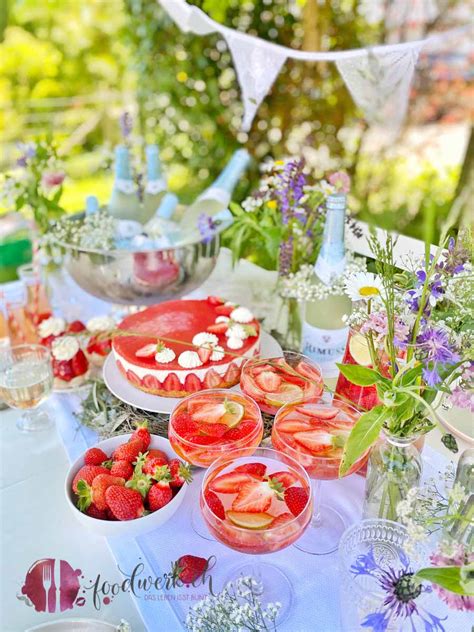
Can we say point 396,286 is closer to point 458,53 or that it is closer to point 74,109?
point 458,53

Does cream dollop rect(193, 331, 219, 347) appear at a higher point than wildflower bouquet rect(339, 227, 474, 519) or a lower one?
lower

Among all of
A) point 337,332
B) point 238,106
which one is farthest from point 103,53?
point 337,332

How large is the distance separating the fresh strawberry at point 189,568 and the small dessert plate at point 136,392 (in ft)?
0.93

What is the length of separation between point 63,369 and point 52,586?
1.65ft

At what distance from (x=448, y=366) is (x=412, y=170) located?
11.0 feet

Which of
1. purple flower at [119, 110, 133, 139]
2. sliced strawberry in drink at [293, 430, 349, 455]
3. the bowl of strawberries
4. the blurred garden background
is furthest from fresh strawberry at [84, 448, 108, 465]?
the blurred garden background

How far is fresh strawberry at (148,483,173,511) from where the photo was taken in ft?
2.78

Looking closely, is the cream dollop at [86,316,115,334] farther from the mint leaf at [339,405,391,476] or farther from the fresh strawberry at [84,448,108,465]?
the mint leaf at [339,405,391,476]

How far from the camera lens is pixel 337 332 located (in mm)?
1217

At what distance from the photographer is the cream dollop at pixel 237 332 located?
1.15 meters

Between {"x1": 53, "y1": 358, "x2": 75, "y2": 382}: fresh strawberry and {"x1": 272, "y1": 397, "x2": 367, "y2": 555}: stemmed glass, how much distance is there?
571 mm

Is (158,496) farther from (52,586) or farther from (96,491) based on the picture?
(52,586)

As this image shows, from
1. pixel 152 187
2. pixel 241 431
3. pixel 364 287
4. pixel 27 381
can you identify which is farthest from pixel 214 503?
pixel 152 187

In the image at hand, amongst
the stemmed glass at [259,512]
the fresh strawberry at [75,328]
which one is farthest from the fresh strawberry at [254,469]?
the fresh strawberry at [75,328]
